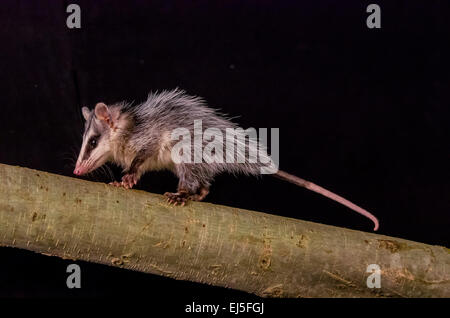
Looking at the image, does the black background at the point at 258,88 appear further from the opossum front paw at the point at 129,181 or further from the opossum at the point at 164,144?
the opossum front paw at the point at 129,181

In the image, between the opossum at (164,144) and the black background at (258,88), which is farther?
the black background at (258,88)

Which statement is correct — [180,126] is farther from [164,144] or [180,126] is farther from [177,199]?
[177,199]

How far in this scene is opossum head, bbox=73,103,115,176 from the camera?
7.12 feet

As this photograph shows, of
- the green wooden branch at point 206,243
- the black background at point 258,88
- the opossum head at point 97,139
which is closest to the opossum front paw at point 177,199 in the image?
the green wooden branch at point 206,243

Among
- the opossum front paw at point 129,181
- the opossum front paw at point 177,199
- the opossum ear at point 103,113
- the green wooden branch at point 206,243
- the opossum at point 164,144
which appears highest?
the opossum ear at point 103,113

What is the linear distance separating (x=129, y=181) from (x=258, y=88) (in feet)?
2.44

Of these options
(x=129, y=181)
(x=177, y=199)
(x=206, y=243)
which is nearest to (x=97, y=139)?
(x=129, y=181)

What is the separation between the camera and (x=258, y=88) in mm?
2574

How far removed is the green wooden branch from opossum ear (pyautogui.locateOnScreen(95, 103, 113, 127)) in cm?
33

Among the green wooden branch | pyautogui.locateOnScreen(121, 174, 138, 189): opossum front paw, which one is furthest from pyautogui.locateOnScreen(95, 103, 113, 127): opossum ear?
the green wooden branch

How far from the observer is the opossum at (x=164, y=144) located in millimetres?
Result: 2199

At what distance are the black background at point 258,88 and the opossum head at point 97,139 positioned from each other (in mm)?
346

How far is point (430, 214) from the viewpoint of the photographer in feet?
8.93

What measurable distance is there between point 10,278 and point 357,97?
5.51ft
